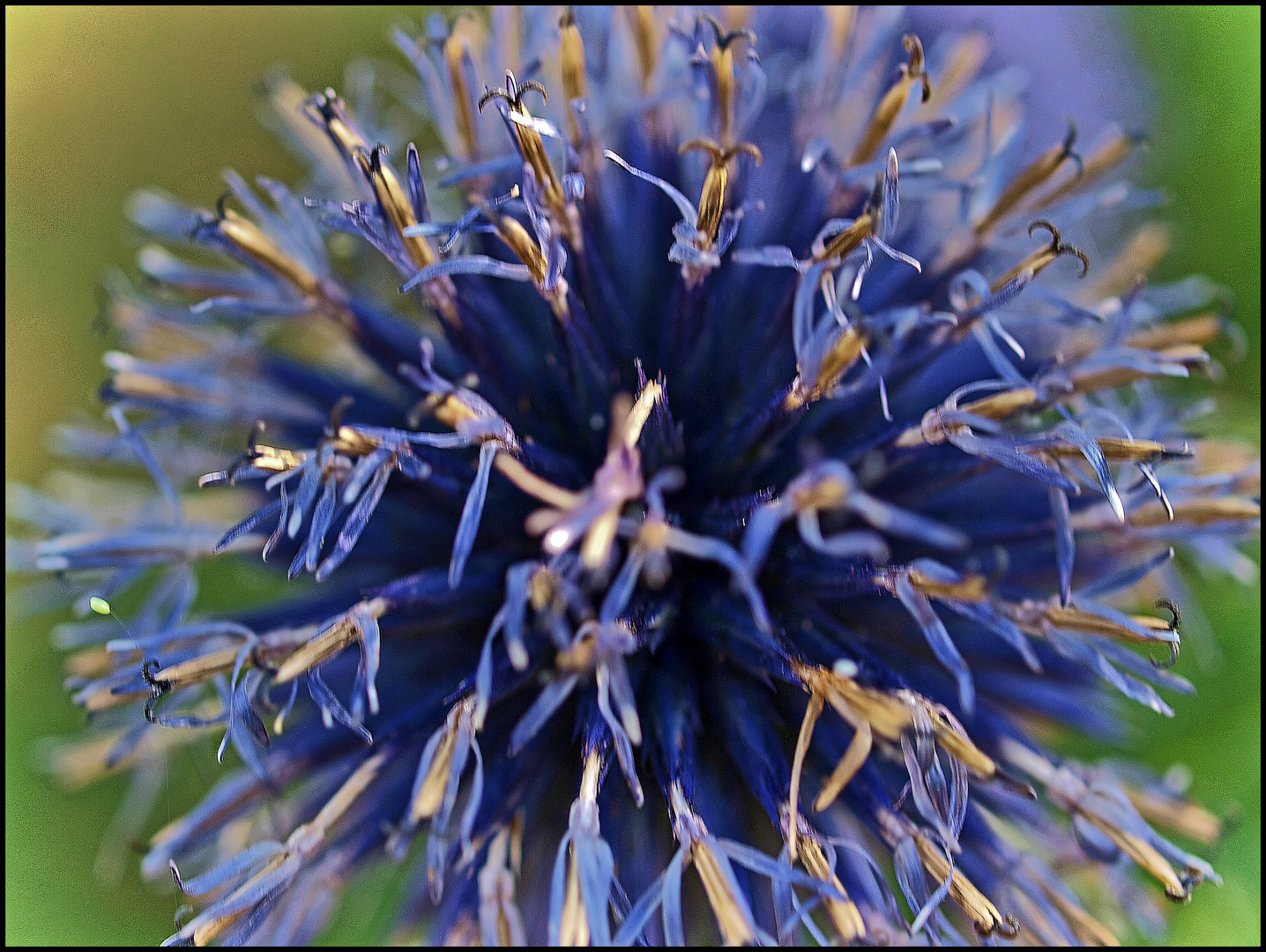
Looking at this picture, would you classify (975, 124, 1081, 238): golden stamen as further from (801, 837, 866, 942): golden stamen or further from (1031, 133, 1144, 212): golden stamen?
(801, 837, 866, 942): golden stamen

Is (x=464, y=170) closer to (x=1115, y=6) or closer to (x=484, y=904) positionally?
(x=484, y=904)

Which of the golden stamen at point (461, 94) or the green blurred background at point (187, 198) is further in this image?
the green blurred background at point (187, 198)

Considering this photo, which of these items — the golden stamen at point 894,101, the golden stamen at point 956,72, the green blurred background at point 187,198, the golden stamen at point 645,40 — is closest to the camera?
the golden stamen at point 894,101

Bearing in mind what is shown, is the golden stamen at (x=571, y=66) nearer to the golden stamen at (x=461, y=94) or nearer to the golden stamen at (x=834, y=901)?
the golden stamen at (x=461, y=94)

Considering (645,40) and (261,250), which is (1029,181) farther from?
(261,250)

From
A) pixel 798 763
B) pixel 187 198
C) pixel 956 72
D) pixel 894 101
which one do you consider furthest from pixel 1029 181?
pixel 187 198

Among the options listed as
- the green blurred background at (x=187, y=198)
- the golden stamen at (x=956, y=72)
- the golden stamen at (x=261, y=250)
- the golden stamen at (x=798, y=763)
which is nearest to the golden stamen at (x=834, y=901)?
the golden stamen at (x=798, y=763)

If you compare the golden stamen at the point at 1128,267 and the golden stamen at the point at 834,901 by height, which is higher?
the golden stamen at the point at 1128,267

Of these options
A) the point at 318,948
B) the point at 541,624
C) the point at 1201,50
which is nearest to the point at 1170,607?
the point at 541,624

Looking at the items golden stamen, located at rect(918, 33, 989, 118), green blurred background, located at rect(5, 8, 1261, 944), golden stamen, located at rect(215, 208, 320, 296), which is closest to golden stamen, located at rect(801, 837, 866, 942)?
green blurred background, located at rect(5, 8, 1261, 944)
